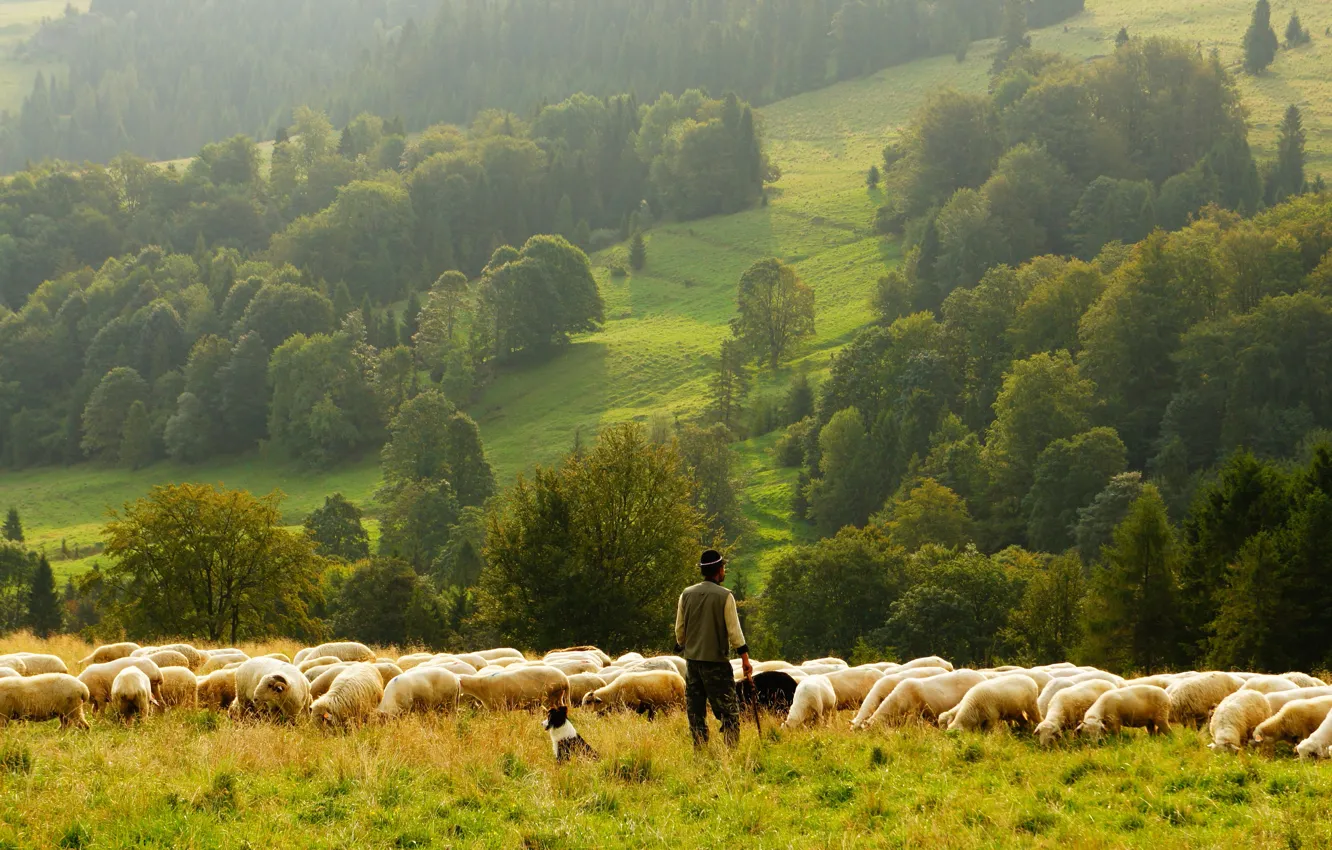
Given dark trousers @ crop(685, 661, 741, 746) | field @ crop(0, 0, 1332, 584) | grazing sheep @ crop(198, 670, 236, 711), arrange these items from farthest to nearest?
field @ crop(0, 0, 1332, 584) < grazing sheep @ crop(198, 670, 236, 711) < dark trousers @ crop(685, 661, 741, 746)

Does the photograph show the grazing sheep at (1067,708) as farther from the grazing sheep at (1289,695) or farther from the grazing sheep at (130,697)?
the grazing sheep at (130,697)

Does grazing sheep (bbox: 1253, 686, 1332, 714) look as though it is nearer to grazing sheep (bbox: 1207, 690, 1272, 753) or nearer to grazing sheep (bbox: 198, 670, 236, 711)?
grazing sheep (bbox: 1207, 690, 1272, 753)

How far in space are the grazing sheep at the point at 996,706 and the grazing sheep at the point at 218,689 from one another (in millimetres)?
11500

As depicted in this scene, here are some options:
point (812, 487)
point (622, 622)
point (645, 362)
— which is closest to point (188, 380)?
point (645, 362)

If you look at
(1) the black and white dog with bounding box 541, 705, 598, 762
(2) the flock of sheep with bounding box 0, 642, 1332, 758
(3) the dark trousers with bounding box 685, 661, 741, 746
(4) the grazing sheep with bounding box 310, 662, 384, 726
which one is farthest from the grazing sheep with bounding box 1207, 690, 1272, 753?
(4) the grazing sheep with bounding box 310, 662, 384, 726

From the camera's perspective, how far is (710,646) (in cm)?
1581

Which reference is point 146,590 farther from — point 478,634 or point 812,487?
point 812,487

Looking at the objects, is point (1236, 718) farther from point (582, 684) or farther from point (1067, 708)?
point (582, 684)

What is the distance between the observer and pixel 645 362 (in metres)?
138

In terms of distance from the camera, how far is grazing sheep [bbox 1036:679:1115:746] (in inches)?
650

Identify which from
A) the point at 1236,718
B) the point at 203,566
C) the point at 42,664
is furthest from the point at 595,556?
the point at 1236,718

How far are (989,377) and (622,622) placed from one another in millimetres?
74948

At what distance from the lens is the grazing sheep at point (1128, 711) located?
1672cm

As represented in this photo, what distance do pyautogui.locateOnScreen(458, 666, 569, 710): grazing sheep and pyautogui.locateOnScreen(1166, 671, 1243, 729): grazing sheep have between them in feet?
29.6
